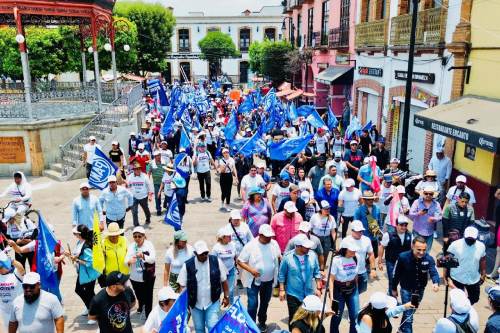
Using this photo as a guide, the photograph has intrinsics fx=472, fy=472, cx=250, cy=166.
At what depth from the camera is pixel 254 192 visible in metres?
7.59

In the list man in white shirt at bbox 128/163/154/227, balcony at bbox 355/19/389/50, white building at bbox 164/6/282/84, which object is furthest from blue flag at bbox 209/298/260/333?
white building at bbox 164/6/282/84

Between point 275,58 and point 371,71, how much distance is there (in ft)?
56.6

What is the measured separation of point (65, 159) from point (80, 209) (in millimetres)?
8082

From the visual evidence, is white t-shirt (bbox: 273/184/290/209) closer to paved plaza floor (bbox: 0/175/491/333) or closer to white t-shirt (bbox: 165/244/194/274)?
paved plaza floor (bbox: 0/175/491/333)

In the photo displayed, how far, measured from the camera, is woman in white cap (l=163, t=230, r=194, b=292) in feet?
19.0

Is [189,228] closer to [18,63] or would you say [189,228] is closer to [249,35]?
[18,63]

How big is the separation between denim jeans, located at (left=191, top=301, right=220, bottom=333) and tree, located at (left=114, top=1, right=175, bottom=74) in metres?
36.6

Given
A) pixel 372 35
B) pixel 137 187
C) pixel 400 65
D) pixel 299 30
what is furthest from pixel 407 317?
pixel 299 30

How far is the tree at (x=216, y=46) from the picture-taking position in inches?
2330

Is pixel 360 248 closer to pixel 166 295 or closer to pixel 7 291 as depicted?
pixel 166 295

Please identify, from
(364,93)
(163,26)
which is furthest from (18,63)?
(364,93)

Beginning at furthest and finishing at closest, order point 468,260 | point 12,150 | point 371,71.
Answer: point 371,71
point 12,150
point 468,260

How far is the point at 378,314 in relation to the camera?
14.6ft

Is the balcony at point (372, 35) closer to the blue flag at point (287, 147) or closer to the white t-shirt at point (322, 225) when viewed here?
the blue flag at point (287, 147)
